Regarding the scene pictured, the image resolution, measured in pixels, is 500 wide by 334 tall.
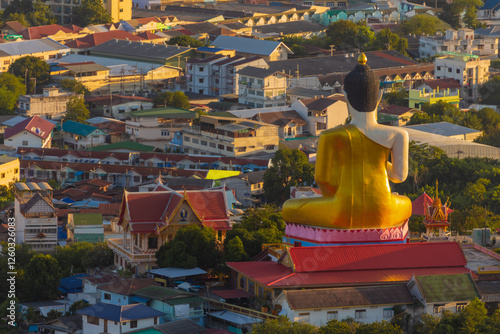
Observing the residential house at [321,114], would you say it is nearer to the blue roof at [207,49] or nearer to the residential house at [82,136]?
the residential house at [82,136]

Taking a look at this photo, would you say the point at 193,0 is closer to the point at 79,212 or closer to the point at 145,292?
the point at 79,212

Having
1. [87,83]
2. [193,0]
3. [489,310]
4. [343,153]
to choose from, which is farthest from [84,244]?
[193,0]

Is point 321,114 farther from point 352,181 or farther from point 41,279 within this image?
point 352,181

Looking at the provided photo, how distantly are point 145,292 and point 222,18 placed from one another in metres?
73.7

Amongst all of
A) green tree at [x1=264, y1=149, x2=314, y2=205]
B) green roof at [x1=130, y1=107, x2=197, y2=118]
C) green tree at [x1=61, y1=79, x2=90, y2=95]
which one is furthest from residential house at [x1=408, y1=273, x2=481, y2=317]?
green tree at [x1=61, y1=79, x2=90, y2=95]

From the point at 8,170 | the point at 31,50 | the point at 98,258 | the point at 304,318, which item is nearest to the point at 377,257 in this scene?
the point at 304,318

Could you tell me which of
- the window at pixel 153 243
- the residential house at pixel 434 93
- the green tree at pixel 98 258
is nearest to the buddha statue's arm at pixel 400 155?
the window at pixel 153 243

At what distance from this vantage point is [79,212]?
4956 centimetres

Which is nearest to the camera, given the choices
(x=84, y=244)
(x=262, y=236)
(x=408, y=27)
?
(x=262, y=236)

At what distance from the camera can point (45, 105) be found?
239 feet

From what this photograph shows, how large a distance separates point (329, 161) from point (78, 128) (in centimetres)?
3451

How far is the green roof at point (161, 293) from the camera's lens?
35.3 metres

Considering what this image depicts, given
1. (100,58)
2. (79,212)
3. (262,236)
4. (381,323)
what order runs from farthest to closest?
(100,58) < (79,212) < (262,236) < (381,323)

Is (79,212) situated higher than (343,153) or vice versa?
(343,153)
